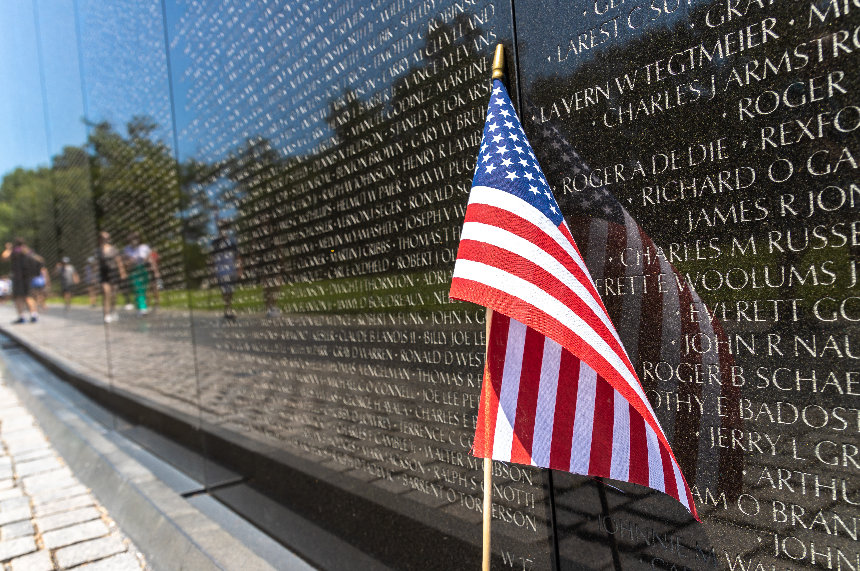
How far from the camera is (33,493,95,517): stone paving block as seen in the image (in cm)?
455

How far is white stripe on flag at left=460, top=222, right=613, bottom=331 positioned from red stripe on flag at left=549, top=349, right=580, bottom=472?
0.20m

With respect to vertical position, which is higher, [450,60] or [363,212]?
[450,60]

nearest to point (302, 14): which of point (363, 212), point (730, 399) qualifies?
point (363, 212)

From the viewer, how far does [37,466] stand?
18.8 feet

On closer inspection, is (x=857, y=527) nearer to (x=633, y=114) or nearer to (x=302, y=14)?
(x=633, y=114)

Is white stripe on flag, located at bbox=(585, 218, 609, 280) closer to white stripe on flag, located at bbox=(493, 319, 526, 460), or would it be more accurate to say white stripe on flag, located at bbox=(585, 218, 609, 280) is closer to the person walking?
white stripe on flag, located at bbox=(493, 319, 526, 460)

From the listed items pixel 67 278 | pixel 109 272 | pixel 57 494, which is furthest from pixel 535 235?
pixel 67 278

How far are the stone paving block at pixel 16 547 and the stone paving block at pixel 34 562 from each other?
0.07m

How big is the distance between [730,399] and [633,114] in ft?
2.67

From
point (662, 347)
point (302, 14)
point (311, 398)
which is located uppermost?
point (302, 14)

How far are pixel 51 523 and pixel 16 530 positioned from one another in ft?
0.65

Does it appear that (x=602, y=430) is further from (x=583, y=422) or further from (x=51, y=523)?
(x=51, y=523)

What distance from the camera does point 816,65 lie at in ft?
4.63

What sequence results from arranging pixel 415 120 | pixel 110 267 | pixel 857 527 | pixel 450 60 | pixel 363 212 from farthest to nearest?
pixel 110 267
pixel 363 212
pixel 415 120
pixel 450 60
pixel 857 527
